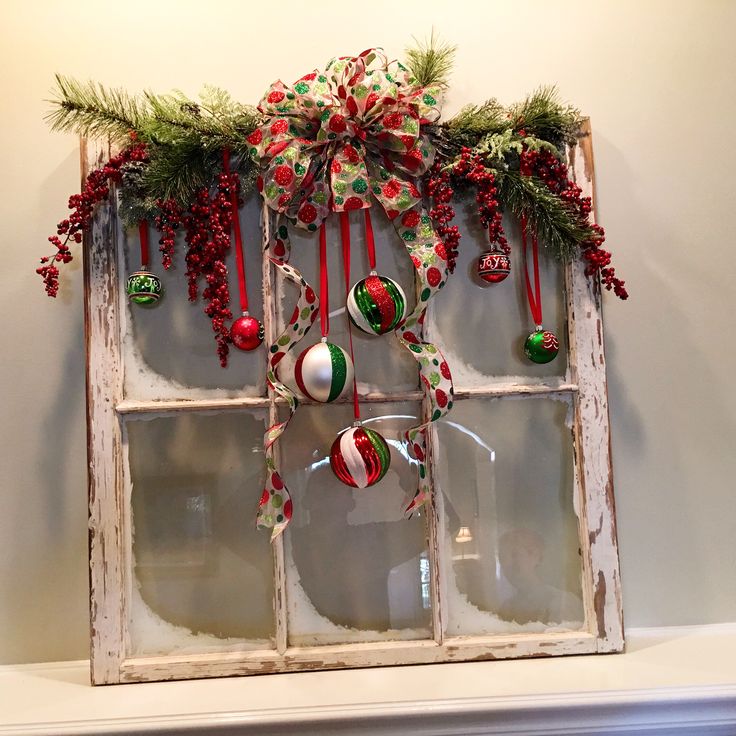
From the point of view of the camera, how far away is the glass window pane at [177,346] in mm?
1081

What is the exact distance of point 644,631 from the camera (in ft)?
3.74

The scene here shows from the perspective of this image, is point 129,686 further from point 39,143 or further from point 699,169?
point 699,169

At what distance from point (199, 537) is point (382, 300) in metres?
0.52

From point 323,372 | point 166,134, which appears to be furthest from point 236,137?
point 323,372

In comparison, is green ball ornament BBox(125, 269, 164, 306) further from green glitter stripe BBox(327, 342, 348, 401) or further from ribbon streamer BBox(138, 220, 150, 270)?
green glitter stripe BBox(327, 342, 348, 401)

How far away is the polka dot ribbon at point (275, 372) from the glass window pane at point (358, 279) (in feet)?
0.10

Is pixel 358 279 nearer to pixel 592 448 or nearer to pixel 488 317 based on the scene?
pixel 488 317

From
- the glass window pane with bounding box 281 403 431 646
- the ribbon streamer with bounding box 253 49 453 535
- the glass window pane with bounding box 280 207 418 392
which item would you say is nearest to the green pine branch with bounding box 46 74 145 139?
the ribbon streamer with bounding box 253 49 453 535

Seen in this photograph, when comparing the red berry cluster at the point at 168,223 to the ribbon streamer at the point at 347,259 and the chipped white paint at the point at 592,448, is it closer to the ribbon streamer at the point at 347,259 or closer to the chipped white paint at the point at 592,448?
the ribbon streamer at the point at 347,259

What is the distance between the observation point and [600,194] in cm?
118

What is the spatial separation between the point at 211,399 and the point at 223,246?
0.26 m

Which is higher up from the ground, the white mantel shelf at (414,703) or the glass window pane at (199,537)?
the glass window pane at (199,537)

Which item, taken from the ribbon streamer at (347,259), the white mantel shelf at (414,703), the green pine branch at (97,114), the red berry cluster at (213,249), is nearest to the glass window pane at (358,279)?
the ribbon streamer at (347,259)

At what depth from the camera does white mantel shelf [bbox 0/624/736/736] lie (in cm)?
89
